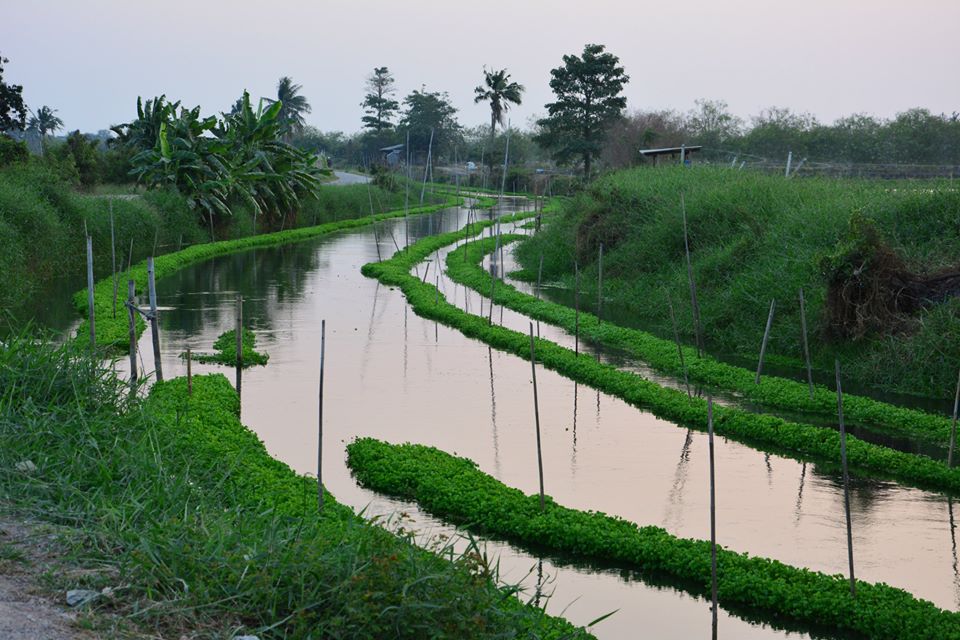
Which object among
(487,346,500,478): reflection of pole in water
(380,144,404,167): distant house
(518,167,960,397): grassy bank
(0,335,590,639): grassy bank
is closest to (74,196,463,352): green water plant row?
(0,335,590,639): grassy bank

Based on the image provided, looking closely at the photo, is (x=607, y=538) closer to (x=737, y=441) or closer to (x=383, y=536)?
(x=383, y=536)

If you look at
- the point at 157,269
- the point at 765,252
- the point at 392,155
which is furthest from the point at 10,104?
the point at 392,155

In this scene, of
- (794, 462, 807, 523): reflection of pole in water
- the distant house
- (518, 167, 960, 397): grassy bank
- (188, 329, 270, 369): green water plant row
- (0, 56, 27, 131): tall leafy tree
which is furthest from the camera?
the distant house

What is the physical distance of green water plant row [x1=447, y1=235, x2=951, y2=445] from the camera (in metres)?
15.3

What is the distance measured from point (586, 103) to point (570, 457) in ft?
172

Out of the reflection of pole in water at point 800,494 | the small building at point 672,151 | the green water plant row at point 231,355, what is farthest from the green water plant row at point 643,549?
the small building at point 672,151

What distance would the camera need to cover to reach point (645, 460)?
14.1 metres

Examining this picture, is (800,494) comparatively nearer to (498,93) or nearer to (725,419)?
(725,419)

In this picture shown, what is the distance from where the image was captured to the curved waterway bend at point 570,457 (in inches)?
397

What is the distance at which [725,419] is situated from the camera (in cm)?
1546

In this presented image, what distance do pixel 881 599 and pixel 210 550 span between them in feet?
18.2

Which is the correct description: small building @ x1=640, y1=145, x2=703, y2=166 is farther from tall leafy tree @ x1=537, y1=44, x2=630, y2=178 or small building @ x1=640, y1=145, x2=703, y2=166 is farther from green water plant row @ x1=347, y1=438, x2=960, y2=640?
green water plant row @ x1=347, y1=438, x2=960, y2=640

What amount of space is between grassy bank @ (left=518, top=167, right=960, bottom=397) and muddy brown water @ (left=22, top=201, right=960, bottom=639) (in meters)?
4.41

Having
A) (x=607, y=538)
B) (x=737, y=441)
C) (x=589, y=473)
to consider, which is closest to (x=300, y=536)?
(x=607, y=538)
